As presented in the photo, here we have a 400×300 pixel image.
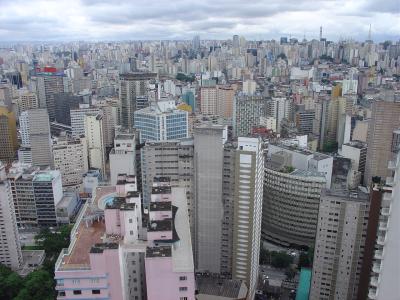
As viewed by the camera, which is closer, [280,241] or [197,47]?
[280,241]

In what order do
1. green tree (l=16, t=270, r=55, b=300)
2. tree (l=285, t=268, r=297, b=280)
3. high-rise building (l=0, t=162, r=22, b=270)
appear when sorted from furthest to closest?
tree (l=285, t=268, r=297, b=280), high-rise building (l=0, t=162, r=22, b=270), green tree (l=16, t=270, r=55, b=300)

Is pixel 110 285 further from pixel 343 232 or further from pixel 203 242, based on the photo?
pixel 343 232

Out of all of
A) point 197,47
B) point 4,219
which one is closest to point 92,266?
point 4,219

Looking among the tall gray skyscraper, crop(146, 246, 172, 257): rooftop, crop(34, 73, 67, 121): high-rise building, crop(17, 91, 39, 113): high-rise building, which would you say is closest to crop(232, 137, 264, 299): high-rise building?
the tall gray skyscraper

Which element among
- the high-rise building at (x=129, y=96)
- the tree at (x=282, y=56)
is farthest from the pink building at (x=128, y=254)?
the tree at (x=282, y=56)

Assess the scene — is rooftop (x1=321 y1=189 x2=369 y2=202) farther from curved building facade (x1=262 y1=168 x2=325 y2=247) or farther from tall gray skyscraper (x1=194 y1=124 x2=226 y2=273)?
curved building facade (x1=262 y1=168 x2=325 y2=247)

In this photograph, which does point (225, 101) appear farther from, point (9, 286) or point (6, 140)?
point (9, 286)

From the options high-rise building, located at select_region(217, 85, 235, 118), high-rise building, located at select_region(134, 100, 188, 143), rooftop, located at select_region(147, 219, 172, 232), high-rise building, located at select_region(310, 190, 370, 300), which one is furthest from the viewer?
high-rise building, located at select_region(217, 85, 235, 118)
